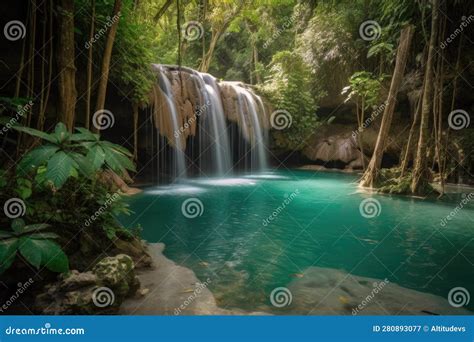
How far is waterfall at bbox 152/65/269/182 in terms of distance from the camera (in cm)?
1152

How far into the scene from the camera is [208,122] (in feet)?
46.0

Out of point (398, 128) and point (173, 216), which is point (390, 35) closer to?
point (398, 128)

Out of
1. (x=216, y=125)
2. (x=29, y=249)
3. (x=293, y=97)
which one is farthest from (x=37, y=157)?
(x=293, y=97)

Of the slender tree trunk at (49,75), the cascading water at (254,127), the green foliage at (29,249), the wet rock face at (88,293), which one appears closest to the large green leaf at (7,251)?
the green foliage at (29,249)

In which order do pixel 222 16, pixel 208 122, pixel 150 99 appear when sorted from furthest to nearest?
pixel 222 16 → pixel 208 122 → pixel 150 99

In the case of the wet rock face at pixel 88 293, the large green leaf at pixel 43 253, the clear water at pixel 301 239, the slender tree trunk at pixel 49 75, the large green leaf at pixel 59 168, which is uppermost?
the slender tree trunk at pixel 49 75

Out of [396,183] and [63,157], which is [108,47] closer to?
[63,157]

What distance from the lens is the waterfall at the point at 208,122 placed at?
11.5m

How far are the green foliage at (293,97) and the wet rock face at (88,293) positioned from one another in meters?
15.2

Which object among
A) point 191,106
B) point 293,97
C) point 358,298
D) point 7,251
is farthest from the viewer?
point 293,97

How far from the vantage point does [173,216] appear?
6777 mm

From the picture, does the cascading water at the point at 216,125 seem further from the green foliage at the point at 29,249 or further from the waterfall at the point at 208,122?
the green foliage at the point at 29,249

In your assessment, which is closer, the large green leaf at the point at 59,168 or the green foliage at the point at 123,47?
the large green leaf at the point at 59,168

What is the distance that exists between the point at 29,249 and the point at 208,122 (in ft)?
38.8
